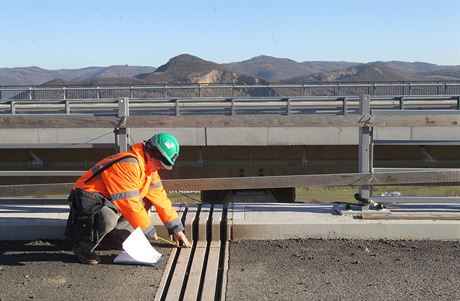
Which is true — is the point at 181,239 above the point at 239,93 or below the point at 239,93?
above

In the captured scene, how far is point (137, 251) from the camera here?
5.43 metres

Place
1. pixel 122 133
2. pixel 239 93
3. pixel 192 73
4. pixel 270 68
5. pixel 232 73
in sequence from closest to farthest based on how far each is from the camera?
pixel 122 133 < pixel 239 93 < pixel 232 73 < pixel 192 73 < pixel 270 68

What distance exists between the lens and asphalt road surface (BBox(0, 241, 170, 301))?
4.84m

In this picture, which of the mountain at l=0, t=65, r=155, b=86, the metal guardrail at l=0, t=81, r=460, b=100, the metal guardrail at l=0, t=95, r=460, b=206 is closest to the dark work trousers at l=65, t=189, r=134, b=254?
the metal guardrail at l=0, t=95, r=460, b=206

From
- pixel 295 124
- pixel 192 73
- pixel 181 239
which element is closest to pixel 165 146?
pixel 181 239

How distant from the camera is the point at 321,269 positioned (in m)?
5.33

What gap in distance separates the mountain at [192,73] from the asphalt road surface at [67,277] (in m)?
47.2

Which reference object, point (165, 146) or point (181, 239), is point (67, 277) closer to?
point (181, 239)

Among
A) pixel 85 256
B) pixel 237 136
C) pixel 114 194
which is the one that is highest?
pixel 114 194

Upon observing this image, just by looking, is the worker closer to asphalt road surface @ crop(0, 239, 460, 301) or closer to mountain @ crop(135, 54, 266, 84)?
asphalt road surface @ crop(0, 239, 460, 301)

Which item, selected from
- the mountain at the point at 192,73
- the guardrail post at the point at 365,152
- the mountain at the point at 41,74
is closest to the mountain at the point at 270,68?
the mountain at the point at 41,74

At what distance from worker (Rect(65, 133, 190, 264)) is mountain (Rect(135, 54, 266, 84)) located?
156ft

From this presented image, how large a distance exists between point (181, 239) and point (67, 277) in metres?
1.11

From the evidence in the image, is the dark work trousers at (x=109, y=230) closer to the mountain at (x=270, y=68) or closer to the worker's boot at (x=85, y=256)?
the worker's boot at (x=85, y=256)
